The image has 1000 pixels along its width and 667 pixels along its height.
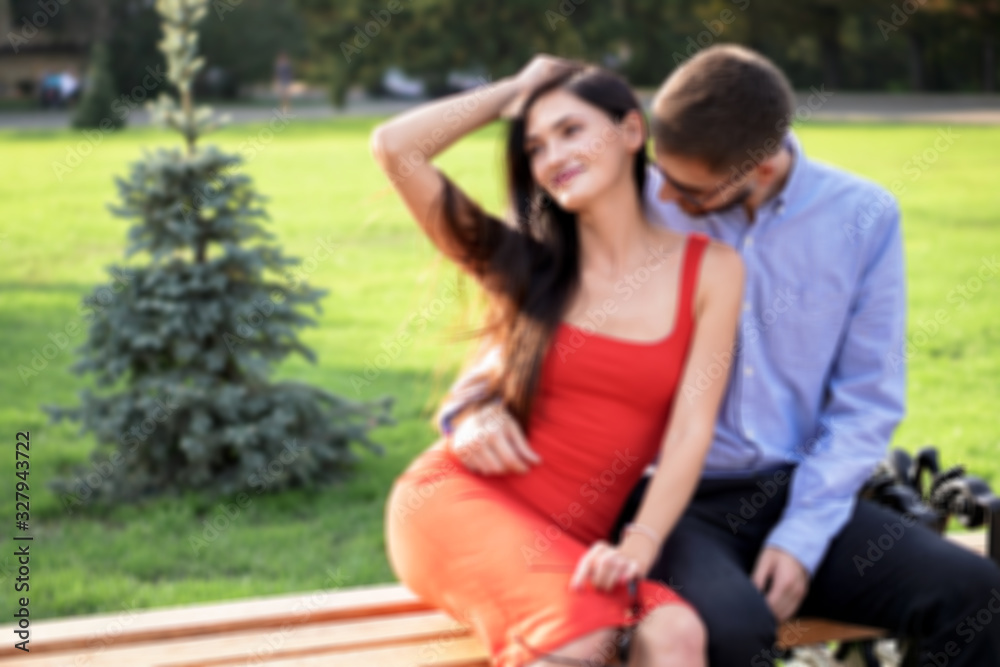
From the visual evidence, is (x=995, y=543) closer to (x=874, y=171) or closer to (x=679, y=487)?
(x=679, y=487)

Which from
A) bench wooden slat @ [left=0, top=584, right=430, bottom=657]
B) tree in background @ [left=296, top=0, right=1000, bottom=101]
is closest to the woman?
bench wooden slat @ [left=0, top=584, right=430, bottom=657]

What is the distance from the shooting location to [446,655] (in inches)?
94.5


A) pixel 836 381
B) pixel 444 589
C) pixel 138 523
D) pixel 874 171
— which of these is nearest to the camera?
pixel 444 589

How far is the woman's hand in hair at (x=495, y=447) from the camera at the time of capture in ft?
8.17

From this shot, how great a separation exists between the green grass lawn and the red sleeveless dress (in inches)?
15.3

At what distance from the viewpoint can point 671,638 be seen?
2.15 metres

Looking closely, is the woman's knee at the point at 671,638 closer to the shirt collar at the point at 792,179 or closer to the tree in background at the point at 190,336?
the shirt collar at the point at 792,179

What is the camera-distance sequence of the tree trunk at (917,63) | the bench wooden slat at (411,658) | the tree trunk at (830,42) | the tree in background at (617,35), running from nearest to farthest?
the bench wooden slat at (411,658) → the tree in background at (617,35) → the tree trunk at (830,42) → the tree trunk at (917,63)

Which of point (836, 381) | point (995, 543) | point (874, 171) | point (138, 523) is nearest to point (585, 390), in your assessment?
point (836, 381)

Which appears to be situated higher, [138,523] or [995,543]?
[995,543]

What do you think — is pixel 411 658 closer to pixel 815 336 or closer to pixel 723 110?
pixel 815 336

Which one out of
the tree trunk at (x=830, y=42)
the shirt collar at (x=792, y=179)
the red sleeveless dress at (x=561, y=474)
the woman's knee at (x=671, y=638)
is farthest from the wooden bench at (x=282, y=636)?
the tree trunk at (x=830, y=42)

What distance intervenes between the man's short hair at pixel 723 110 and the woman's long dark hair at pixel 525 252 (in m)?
0.10

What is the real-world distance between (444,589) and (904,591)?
99cm
